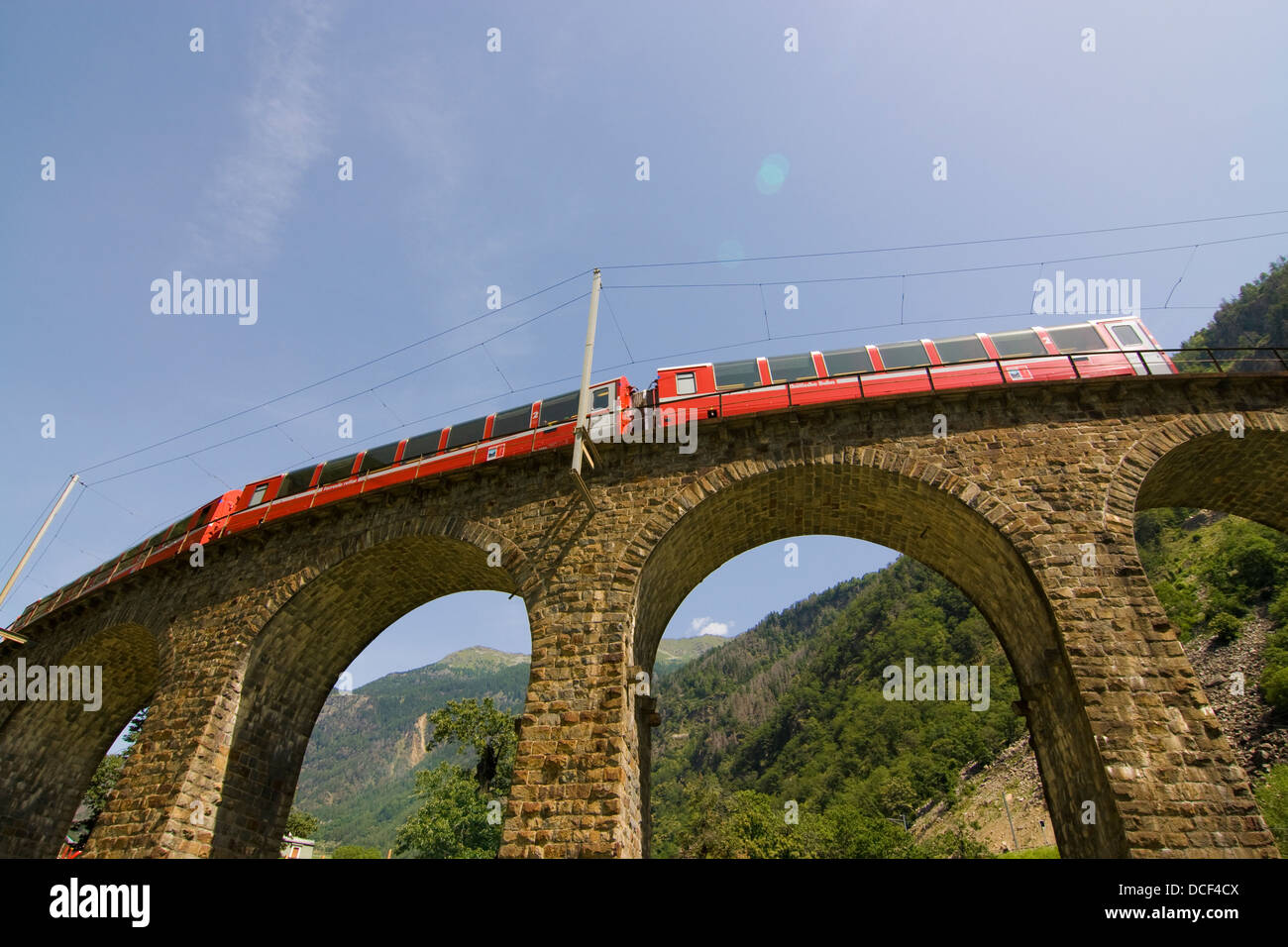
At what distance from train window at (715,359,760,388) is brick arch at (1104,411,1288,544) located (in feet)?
23.2

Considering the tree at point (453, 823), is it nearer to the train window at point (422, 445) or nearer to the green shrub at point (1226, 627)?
the train window at point (422, 445)

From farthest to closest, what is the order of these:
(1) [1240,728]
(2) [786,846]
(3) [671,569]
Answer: (2) [786,846] → (1) [1240,728] → (3) [671,569]

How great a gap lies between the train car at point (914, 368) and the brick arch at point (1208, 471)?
64.8 inches

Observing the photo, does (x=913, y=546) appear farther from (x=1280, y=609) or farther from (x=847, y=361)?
(x=1280, y=609)

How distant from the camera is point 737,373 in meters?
15.3

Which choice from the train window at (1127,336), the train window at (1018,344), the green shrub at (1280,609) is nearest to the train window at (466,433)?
the train window at (1018,344)

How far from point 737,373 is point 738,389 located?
1105 mm

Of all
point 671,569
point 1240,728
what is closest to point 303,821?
point 671,569
